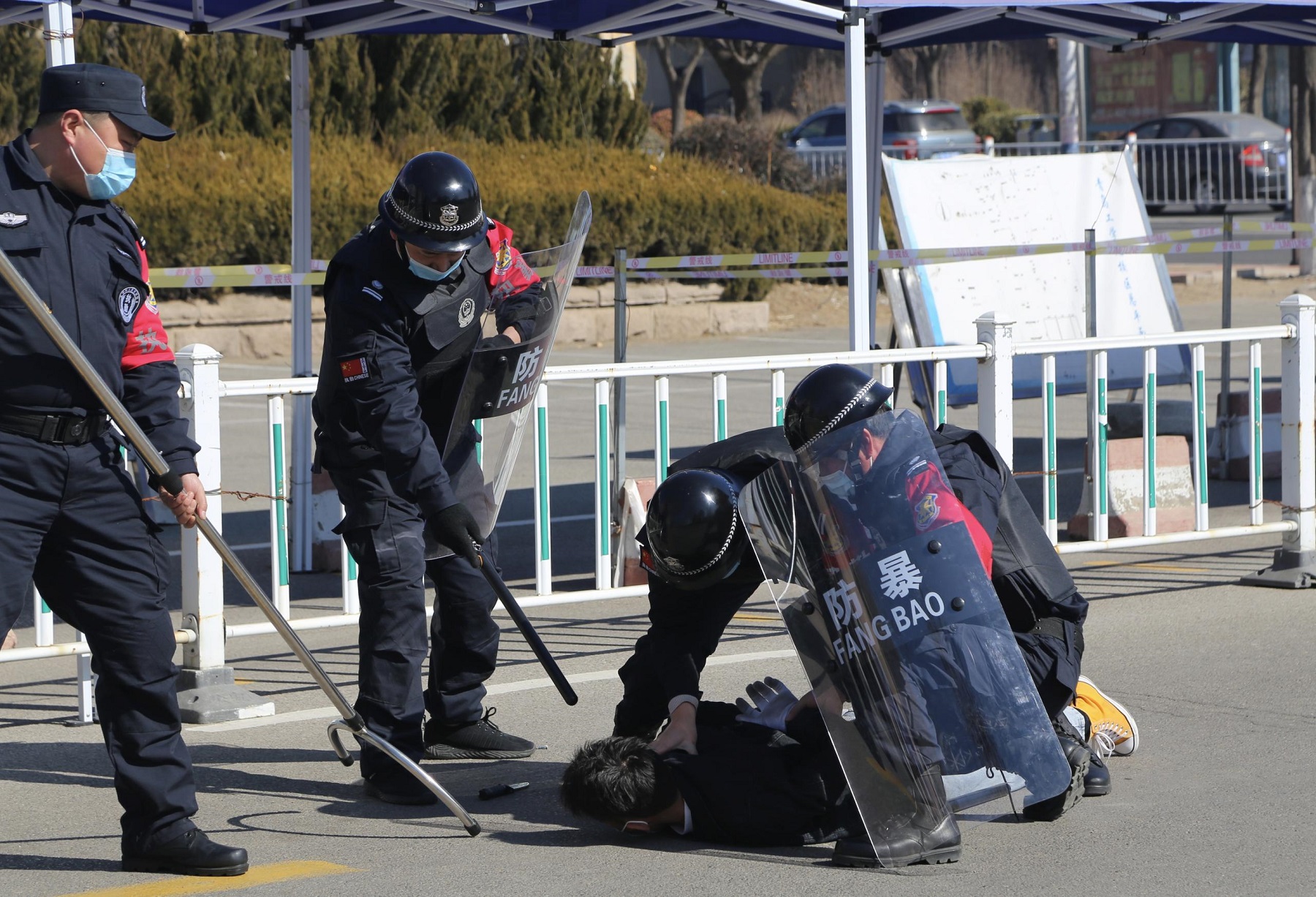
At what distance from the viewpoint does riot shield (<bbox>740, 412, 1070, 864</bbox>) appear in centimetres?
397

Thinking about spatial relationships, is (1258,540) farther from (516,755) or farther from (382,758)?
(382,758)

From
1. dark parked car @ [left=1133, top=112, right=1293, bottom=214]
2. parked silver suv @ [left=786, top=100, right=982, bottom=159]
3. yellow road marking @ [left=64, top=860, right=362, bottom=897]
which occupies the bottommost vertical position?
yellow road marking @ [left=64, top=860, right=362, bottom=897]

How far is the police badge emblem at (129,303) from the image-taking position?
13.4 ft

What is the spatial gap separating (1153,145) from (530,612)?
74.6 feet

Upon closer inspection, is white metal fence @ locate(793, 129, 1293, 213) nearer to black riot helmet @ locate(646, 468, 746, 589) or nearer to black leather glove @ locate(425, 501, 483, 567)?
black leather glove @ locate(425, 501, 483, 567)

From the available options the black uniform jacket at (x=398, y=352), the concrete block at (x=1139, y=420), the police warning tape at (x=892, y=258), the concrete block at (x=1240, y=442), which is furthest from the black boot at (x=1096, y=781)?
the concrete block at (x=1240, y=442)

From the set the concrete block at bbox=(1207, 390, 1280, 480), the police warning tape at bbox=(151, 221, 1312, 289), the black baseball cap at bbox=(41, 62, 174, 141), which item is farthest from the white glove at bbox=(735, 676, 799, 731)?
the concrete block at bbox=(1207, 390, 1280, 480)

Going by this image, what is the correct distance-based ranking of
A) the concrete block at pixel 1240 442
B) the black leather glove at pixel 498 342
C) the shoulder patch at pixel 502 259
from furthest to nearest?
the concrete block at pixel 1240 442 < the shoulder patch at pixel 502 259 < the black leather glove at pixel 498 342

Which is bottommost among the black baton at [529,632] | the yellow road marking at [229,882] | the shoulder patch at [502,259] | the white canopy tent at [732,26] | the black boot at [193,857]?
the yellow road marking at [229,882]

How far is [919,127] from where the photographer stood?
33.0 meters

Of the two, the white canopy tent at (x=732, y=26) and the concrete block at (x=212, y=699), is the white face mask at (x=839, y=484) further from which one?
the white canopy tent at (x=732, y=26)

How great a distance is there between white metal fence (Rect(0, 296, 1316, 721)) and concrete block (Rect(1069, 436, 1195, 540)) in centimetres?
83

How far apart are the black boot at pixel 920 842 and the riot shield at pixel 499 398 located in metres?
1.50

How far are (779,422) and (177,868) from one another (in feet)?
11.4
